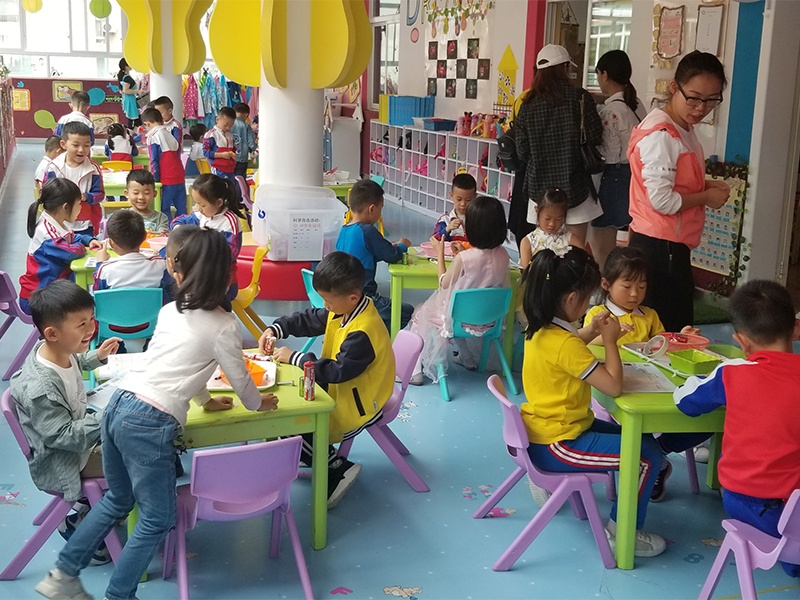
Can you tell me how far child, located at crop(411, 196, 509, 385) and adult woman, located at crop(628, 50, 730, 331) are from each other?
881 mm

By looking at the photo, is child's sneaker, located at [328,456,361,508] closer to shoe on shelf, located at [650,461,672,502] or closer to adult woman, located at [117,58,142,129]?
shoe on shelf, located at [650,461,672,502]

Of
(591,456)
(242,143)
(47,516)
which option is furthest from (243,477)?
(242,143)

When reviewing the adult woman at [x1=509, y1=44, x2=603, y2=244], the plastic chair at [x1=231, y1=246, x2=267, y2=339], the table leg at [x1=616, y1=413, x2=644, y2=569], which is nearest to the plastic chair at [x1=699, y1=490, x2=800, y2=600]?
the table leg at [x1=616, y1=413, x2=644, y2=569]

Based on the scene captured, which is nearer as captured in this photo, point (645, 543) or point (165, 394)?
point (165, 394)

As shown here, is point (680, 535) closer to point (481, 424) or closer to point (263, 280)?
point (481, 424)

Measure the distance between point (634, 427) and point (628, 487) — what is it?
0.76ft

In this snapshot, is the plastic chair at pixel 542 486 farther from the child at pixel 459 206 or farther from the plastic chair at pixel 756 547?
the child at pixel 459 206

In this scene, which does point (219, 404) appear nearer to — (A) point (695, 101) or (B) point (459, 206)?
(A) point (695, 101)

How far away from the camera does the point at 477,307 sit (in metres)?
4.58

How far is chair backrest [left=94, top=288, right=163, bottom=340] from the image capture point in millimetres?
4223

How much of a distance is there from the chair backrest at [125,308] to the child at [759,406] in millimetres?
2611

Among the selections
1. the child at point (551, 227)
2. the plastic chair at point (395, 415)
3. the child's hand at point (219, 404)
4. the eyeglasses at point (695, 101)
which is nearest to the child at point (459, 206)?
the child at point (551, 227)

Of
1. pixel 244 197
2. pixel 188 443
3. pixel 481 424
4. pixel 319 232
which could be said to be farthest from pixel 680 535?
pixel 244 197

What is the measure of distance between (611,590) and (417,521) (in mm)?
772
